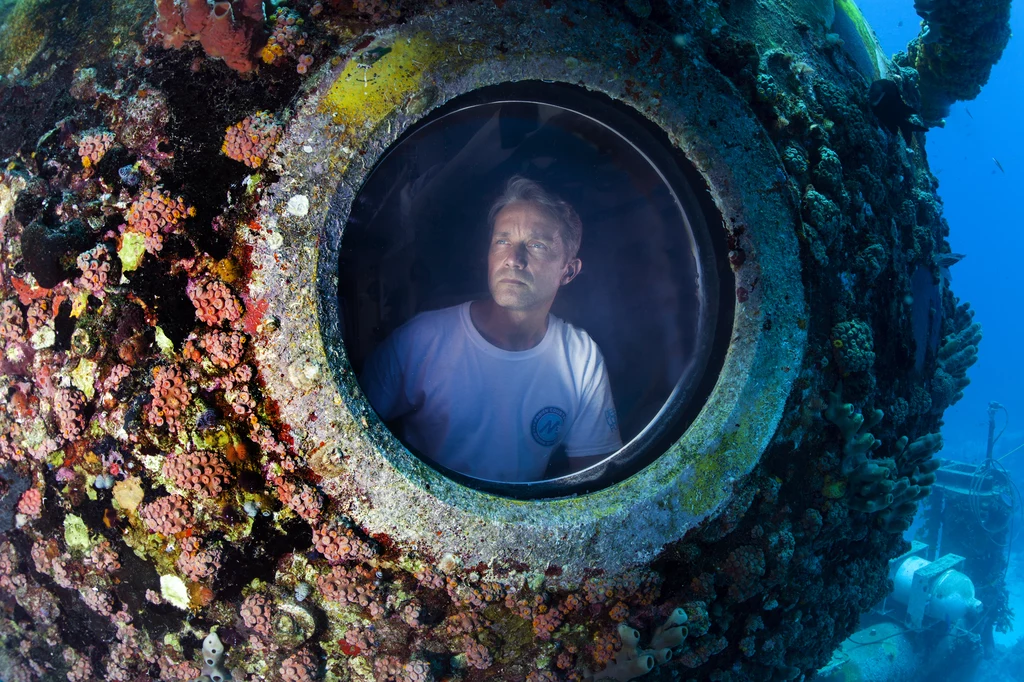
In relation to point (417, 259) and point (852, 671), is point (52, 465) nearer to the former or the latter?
point (417, 259)

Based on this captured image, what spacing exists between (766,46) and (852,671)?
7963mm

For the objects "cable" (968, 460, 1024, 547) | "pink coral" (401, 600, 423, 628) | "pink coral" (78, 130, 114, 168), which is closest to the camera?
"pink coral" (78, 130, 114, 168)

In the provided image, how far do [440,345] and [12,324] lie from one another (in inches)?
63.5

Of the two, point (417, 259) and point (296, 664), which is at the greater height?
point (417, 259)

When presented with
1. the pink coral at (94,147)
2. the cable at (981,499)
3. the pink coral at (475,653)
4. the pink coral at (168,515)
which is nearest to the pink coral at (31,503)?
the pink coral at (168,515)

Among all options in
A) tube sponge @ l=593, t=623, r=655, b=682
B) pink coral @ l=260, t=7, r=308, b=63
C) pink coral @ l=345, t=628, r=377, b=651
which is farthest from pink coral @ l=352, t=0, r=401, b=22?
tube sponge @ l=593, t=623, r=655, b=682

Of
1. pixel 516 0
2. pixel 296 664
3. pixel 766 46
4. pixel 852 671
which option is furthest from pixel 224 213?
pixel 852 671

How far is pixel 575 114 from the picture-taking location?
2338mm

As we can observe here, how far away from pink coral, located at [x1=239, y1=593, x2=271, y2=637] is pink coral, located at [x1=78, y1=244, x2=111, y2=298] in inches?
43.6

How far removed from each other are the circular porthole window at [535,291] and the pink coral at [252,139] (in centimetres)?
32

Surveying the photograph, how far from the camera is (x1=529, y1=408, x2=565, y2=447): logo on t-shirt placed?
2.93 m

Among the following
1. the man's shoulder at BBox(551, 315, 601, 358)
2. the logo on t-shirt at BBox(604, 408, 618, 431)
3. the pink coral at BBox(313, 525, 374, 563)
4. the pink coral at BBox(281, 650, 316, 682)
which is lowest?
the pink coral at BBox(281, 650, 316, 682)

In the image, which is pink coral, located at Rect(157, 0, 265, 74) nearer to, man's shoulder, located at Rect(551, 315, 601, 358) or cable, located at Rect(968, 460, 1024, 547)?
man's shoulder, located at Rect(551, 315, 601, 358)

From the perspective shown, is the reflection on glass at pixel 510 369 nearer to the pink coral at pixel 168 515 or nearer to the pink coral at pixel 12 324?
the pink coral at pixel 168 515
